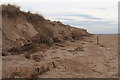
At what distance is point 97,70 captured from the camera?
725cm

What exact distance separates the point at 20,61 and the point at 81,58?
3.01 m

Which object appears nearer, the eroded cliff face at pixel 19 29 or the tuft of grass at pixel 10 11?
the eroded cliff face at pixel 19 29

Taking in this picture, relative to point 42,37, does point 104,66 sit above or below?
below

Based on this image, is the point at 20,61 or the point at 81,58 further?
the point at 81,58

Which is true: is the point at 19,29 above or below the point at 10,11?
below

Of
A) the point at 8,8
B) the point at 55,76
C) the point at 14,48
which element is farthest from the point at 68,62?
the point at 8,8

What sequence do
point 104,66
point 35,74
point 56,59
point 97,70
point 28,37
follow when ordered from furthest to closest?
point 28,37, point 56,59, point 104,66, point 97,70, point 35,74

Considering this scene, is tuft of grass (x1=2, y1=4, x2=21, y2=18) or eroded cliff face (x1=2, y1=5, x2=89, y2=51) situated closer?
eroded cliff face (x1=2, y1=5, x2=89, y2=51)

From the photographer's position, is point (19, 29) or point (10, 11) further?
point (10, 11)

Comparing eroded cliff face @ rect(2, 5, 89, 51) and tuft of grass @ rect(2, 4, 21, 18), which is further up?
tuft of grass @ rect(2, 4, 21, 18)

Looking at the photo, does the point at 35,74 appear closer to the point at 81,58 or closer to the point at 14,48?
the point at 81,58

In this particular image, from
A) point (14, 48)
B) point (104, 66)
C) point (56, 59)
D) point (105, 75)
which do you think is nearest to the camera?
point (105, 75)

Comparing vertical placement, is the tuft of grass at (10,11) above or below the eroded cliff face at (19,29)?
above

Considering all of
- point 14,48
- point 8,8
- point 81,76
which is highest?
point 8,8
